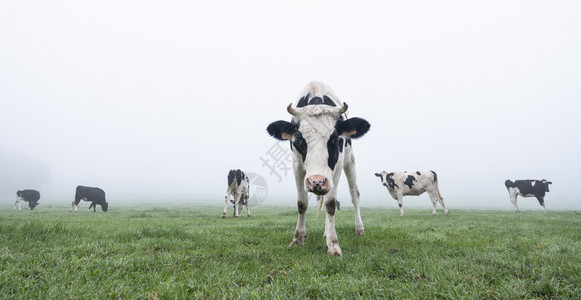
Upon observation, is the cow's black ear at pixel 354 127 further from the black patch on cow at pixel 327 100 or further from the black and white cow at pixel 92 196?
the black and white cow at pixel 92 196

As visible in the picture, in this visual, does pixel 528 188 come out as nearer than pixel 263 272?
No

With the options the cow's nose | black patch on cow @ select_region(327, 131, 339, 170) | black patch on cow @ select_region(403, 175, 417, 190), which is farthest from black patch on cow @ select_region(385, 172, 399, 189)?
the cow's nose

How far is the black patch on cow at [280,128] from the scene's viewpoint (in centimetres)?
503

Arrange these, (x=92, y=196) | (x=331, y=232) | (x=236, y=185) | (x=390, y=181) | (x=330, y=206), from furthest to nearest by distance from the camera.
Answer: (x=92, y=196)
(x=390, y=181)
(x=236, y=185)
(x=330, y=206)
(x=331, y=232)

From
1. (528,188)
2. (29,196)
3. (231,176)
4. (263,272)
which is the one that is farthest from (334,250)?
(29,196)

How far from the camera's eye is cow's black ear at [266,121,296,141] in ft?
16.6

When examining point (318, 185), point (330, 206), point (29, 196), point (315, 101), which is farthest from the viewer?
point (29, 196)

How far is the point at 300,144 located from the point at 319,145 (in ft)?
1.35

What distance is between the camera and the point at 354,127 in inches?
196

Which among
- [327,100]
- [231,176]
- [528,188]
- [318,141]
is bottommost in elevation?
[528,188]

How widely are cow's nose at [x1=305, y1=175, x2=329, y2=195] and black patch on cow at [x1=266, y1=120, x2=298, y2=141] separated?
1390mm

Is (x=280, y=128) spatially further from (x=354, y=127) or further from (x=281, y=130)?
(x=354, y=127)

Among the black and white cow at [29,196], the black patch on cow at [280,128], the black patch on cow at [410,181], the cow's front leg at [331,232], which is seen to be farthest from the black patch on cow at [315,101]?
the black and white cow at [29,196]

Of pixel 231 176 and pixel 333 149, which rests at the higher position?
pixel 333 149
